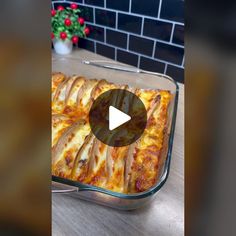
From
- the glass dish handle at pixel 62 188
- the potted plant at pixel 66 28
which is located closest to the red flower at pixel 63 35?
the potted plant at pixel 66 28

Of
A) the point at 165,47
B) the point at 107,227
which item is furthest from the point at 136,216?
the point at 165,47

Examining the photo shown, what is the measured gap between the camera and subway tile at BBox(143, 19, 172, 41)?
766 millimetres

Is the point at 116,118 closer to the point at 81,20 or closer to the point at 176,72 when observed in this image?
the point at 176,72

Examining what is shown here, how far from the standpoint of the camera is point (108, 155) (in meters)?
0.50

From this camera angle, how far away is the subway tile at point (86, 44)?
103cm

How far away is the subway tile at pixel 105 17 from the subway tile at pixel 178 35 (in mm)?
247

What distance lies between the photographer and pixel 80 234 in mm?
382

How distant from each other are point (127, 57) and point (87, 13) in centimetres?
24

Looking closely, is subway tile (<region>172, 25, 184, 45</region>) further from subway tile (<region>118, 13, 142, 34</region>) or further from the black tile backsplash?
subway tile (<region>118, 13, 142, 34</region>)

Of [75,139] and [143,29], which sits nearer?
[75,139]

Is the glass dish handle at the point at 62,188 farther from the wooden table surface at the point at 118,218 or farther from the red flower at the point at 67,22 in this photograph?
the red flower at the point at 67,22
